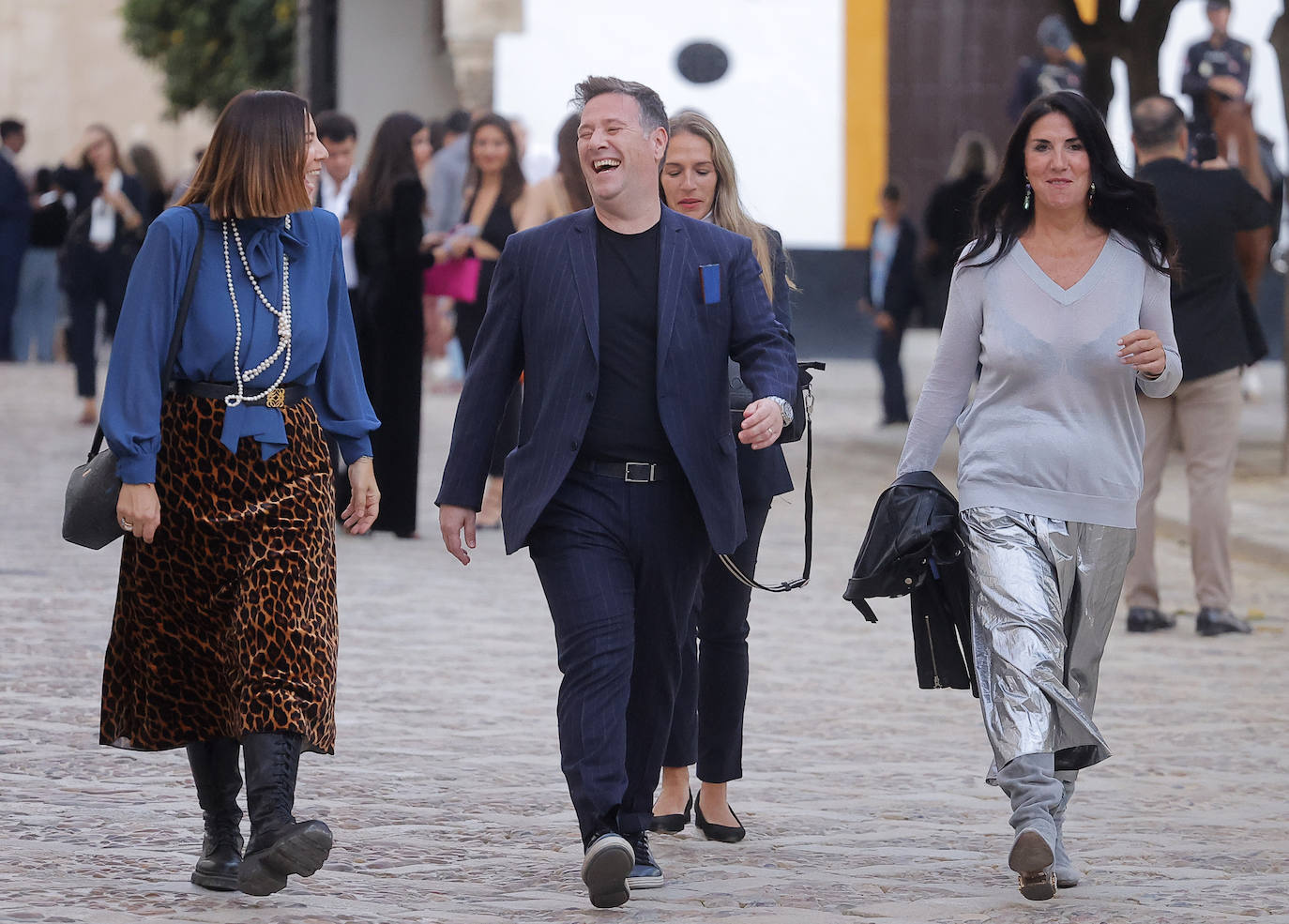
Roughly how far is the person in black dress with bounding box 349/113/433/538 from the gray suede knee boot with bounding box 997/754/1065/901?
647cm

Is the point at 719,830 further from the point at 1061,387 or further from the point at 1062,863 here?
the point at 1061,387

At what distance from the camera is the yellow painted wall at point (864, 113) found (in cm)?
2503

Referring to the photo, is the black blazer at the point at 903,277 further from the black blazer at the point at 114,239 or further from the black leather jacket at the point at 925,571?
the black leather jacket at the point at 925,571

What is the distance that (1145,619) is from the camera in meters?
9.74

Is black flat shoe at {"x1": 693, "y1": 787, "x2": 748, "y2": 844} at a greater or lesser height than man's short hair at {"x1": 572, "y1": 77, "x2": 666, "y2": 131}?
lesser

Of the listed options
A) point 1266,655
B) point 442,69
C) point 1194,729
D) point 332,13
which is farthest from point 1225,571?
point 442,69

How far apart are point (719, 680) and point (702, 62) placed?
18661mm

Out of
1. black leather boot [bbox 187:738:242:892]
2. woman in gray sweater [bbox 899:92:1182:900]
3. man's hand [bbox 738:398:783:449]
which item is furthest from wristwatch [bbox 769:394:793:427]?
black leather boot [bbox 187:738:242:892]

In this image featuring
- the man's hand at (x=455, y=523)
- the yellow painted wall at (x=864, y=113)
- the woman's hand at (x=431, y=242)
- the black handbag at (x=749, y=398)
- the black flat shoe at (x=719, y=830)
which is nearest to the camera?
the man's hand at (x=455, y=523)

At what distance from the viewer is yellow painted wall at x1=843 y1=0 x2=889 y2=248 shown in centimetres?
2503

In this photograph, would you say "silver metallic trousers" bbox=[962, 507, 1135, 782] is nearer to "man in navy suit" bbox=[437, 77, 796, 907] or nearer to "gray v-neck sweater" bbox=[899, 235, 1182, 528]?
"gray v-neck sweater" bbox=[899, 235, 1182, 528]

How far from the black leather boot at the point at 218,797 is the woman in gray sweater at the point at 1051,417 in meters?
1.73

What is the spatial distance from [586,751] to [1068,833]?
153 centimetres

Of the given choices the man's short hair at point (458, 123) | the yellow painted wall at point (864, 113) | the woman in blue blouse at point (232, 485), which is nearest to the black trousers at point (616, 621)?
the woman in blue blouse at point (232, 485)
